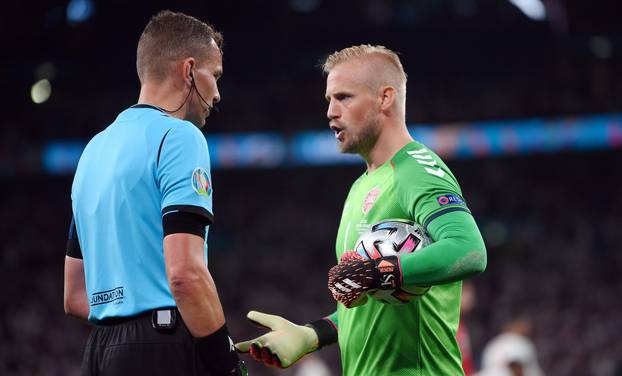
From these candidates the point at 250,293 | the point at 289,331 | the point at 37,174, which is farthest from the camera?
the point at 37,174

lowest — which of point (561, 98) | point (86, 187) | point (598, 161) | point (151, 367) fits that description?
point (151, 367)

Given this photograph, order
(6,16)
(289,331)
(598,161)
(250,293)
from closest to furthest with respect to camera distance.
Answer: (289,331) → (6,16) → (250,293) → (598,161)

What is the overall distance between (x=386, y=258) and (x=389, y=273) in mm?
68

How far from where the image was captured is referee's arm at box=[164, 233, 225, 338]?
116 inches

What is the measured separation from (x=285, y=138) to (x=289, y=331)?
20.7 meters

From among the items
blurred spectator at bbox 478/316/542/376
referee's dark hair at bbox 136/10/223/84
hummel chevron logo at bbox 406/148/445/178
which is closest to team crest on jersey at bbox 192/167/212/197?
referee's dark hair at bbox 136/10/223/84

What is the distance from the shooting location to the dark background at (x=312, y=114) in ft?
74.0

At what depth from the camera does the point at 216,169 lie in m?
25.3

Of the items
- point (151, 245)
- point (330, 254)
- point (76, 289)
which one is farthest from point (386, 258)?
point (330, 254)

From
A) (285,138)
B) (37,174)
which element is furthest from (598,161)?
(37,174)

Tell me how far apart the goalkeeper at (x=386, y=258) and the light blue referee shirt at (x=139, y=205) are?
0.59m

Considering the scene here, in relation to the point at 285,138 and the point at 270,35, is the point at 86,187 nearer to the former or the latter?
the point at 285,138

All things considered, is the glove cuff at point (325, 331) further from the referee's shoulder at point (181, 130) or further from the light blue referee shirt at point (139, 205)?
the referee's shoulder at point (181, 130)

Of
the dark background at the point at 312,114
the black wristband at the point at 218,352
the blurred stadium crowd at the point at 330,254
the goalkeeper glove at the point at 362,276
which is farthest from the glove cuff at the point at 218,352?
the dark background at the point at 312,114
